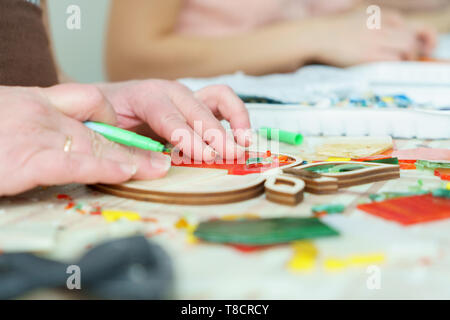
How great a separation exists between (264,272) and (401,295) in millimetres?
70

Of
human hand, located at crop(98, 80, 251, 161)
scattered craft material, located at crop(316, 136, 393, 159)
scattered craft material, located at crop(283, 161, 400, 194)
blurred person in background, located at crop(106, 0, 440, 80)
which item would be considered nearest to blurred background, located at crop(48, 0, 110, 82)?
blurred person in background, located at crop(106, 0, 440, 80)

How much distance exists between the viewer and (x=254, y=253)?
0.95 ft

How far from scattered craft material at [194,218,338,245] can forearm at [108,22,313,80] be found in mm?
1069

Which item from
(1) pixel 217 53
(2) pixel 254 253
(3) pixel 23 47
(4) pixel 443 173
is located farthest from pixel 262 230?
(1) pixel 217 53

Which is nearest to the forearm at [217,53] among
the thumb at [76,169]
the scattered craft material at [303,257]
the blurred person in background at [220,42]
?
the blurred person in background at [220,42]

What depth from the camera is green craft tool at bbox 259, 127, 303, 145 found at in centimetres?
61

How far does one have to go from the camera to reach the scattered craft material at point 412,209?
0.34m

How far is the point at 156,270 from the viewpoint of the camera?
0.84 ft

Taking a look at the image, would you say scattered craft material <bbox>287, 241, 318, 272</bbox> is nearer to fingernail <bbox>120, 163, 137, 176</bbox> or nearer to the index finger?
fingernail <bbox>120, 163, 137, 176</bbox>

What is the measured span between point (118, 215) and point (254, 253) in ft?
0.38

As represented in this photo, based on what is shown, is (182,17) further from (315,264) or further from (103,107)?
(315,264)

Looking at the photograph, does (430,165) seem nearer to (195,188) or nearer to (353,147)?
(353,147)

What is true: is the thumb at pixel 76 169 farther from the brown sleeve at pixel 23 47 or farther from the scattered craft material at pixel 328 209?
the brown sleeve at pixel 23 47

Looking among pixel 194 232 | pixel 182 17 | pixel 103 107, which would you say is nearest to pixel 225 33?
pixel 182 17
